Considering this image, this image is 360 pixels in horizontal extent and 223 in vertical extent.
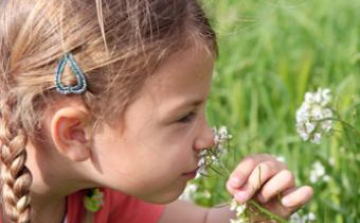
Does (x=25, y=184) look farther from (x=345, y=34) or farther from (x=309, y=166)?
(x=345, y=34)

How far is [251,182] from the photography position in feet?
7.20

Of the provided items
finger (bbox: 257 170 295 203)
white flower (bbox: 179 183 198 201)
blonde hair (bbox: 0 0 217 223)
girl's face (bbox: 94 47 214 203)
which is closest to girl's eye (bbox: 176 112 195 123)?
girl's face (bbox: 94 47 214 203)

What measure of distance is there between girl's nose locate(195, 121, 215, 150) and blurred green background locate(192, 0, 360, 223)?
0.24 metres

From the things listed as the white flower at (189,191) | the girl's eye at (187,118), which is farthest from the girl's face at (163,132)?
the white flower at (189,191)

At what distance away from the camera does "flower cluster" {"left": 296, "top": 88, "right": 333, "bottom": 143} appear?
7.43 ft

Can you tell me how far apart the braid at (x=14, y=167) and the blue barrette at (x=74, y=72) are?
0.12 m

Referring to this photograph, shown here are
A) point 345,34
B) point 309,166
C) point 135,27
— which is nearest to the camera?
point 135,27

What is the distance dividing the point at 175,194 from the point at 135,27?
35 centimetres

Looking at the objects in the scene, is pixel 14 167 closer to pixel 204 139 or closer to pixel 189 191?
pixel 204 139

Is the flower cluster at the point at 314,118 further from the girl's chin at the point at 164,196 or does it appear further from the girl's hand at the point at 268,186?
the girl's chin at the point at 164,196

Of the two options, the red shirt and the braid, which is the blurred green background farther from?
the braid

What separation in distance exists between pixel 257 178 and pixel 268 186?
32 millimetres

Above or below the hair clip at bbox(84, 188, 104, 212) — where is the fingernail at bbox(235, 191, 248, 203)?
above


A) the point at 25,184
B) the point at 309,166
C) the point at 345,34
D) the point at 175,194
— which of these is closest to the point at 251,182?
the point at 175,194
